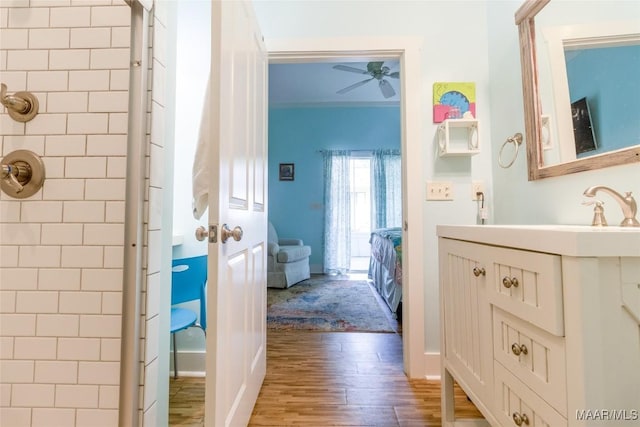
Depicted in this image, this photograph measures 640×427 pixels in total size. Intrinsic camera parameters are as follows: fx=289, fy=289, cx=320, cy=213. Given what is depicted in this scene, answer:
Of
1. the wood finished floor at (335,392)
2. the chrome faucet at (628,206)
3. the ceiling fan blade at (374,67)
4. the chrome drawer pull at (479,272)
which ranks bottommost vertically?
the wood finished floor at (335,392)

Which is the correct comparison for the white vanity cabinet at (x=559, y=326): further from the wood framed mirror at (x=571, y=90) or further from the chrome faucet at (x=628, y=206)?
the wood framed mirror at (x=571, y=90)

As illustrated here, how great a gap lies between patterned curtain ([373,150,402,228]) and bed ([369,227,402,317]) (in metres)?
1.26

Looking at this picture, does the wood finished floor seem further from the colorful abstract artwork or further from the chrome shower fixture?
the colorful abstract artwork

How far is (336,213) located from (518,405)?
440 centimetres

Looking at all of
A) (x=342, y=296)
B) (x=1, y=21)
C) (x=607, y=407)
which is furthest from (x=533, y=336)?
(x=342, y=296)

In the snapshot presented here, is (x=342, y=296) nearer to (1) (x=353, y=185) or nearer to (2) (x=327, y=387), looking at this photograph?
(2) (x=327, y=387)

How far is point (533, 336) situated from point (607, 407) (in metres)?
0.17

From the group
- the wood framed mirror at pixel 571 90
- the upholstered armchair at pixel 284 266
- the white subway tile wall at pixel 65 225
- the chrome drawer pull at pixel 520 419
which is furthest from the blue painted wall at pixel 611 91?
the upholstered armchair at pixel 284 266

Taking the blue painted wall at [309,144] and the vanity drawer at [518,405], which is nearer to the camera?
the vanity drawer at [518,405]

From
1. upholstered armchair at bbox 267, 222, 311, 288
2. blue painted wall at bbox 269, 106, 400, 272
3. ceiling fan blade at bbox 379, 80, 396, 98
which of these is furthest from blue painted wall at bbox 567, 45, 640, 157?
blue painted wall at bbox 269, 106, 400, 272

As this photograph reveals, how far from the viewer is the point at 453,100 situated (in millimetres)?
1738

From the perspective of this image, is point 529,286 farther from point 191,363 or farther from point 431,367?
point 191,363

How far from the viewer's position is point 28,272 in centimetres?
81

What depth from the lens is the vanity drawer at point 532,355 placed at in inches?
23.6
